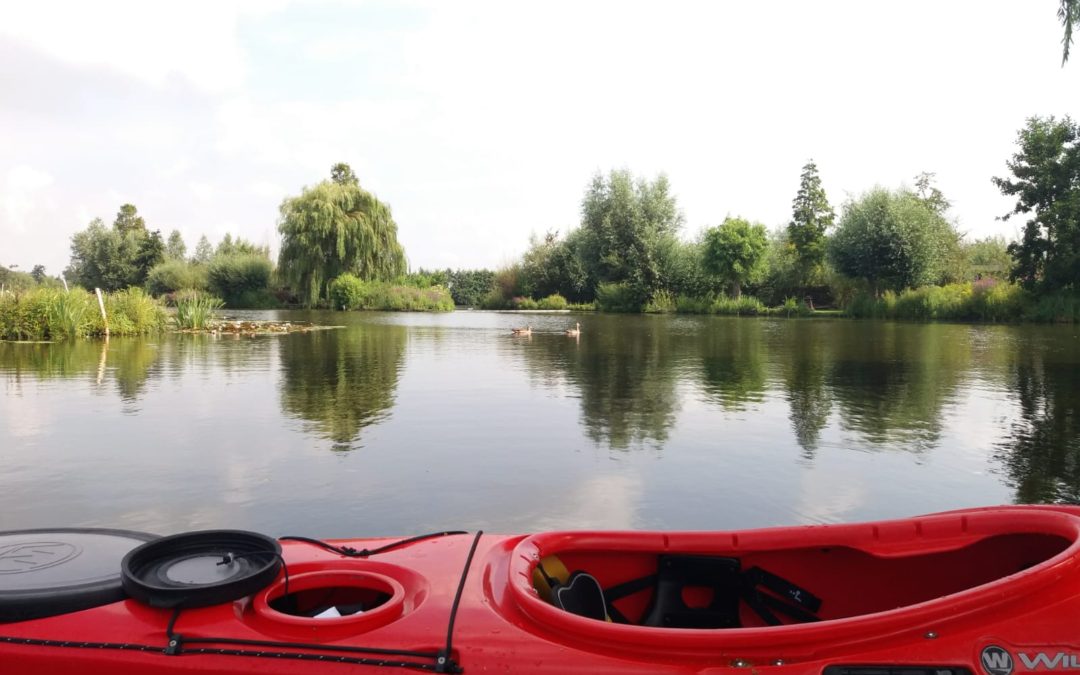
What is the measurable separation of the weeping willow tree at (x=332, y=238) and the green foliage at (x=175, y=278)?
41.5 feet

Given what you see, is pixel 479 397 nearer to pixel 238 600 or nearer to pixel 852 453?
pixel 852 453

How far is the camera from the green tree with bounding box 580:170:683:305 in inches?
1811

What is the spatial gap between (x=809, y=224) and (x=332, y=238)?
1073 inches

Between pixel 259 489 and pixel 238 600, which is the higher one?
pixel 238 600

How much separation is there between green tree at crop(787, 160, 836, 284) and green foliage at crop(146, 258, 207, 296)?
120 ft

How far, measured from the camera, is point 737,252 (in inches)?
1692

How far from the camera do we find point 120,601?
7.82 ft

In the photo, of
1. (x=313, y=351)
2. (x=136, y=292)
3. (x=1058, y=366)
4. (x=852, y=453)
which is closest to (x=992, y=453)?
(x=852, y=453)

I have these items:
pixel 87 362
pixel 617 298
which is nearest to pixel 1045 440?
pixel 87 362

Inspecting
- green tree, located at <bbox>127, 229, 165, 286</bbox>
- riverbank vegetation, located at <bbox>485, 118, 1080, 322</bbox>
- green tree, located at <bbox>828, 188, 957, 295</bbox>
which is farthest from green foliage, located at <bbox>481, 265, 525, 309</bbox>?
green tree, located at <bbox>127, 229, 165, 286</bbox>

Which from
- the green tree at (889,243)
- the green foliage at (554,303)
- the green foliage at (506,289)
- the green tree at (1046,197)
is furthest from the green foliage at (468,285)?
the green tree at (1046,197)

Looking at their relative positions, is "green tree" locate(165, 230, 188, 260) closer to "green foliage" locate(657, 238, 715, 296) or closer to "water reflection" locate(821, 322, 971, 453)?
"green foliage" locate(657, 238, 715, 296)

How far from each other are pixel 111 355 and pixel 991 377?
15.1m

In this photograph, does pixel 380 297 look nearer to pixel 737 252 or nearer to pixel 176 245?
pixel 737 252
